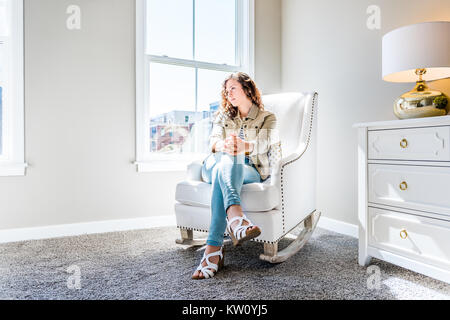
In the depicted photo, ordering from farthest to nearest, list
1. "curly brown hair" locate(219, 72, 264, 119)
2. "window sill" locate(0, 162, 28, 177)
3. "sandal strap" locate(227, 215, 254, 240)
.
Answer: "window sill" locate(0, 162, 28, 177) < "curly brown hair" locate(219, 72, 264, 119) < "sandal strap" locate(227, 215, 254, 240)

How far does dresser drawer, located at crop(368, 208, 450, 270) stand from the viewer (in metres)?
1.26

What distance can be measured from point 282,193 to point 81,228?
153 cm

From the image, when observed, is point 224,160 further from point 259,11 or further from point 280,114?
point 259,11

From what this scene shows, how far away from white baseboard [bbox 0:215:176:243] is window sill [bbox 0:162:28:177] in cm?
38

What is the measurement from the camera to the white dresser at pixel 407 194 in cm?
127

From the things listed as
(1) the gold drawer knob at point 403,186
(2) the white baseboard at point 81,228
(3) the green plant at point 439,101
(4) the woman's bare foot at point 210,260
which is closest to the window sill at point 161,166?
(2) the white baseboard at point 81,228

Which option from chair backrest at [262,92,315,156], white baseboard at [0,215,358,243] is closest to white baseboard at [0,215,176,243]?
white baseboard at [0,215,358,243]

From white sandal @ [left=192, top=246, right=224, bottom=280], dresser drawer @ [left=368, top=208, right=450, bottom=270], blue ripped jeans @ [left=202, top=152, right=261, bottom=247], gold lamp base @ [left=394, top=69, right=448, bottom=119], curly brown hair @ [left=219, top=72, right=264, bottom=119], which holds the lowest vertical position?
white sandal @ [left=192, top=246, right=224, bottom=280]

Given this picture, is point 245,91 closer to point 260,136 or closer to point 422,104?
point 260,136

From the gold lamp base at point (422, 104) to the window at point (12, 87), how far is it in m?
2.34

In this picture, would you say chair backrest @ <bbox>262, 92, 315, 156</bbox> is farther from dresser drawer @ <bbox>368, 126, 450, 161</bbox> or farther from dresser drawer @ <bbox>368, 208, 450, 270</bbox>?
dresser drawer @ <bbox>368, 208, 450, 270</bbox>

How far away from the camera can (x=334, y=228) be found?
91.6 inches

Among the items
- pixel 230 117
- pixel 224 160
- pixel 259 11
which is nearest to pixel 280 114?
pixel 230 117

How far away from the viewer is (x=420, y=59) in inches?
54.7
